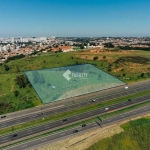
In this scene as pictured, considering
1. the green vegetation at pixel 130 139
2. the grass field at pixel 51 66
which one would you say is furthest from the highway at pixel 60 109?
the green vegetation at pixel 130 139

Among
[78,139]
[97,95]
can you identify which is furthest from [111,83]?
[78,139]

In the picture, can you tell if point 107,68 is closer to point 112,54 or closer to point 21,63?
point 112,54

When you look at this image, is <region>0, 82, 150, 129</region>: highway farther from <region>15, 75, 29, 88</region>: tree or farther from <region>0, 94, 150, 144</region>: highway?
<region>15, 75, 29, 88</region>: tree

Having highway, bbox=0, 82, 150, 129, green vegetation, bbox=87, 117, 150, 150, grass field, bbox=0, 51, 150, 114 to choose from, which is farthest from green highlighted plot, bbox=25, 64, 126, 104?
green vegetation, bbox=87, 117, 150, 150

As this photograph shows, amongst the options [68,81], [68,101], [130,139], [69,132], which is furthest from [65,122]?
[68,81]

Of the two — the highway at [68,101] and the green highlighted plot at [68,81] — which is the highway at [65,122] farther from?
the green highlighted plot at [68,81]

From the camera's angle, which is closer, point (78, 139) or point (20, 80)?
point (78, 139)

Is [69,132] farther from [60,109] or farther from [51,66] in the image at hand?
[51,66]
